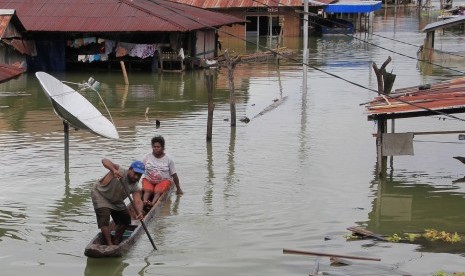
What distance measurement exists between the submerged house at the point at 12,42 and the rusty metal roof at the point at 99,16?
2.40 ft

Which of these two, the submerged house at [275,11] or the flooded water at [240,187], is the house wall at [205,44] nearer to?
the flooded water at [240,187]

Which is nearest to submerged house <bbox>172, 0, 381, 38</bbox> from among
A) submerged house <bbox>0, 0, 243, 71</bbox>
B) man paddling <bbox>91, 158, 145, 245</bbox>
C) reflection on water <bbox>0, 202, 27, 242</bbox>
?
submerged house <bbox>0, 0, 243, 71</bbox>

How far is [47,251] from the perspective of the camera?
11.7 meters

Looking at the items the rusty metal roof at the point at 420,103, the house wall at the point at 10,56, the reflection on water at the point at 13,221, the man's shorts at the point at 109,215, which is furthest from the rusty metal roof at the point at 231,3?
the man's shorts at the point at 109,215

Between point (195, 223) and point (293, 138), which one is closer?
point (195, 223)

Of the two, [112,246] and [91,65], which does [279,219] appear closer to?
[112,246]

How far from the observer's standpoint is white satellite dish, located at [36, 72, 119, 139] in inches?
583

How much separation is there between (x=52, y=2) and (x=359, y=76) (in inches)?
532

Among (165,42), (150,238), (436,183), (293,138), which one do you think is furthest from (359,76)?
(150,238)

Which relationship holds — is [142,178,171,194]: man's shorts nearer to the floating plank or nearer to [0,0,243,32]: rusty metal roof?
the floating plank

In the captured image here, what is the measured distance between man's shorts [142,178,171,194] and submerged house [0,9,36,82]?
1806 cm

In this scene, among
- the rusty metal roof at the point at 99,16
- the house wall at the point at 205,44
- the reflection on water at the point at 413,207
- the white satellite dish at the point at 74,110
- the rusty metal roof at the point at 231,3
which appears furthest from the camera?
the rusty metal roof at the point at 231,3

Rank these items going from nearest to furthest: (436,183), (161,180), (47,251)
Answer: (47,251) < (161,180) < (436,183)

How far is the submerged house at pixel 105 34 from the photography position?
33781 millimetres
